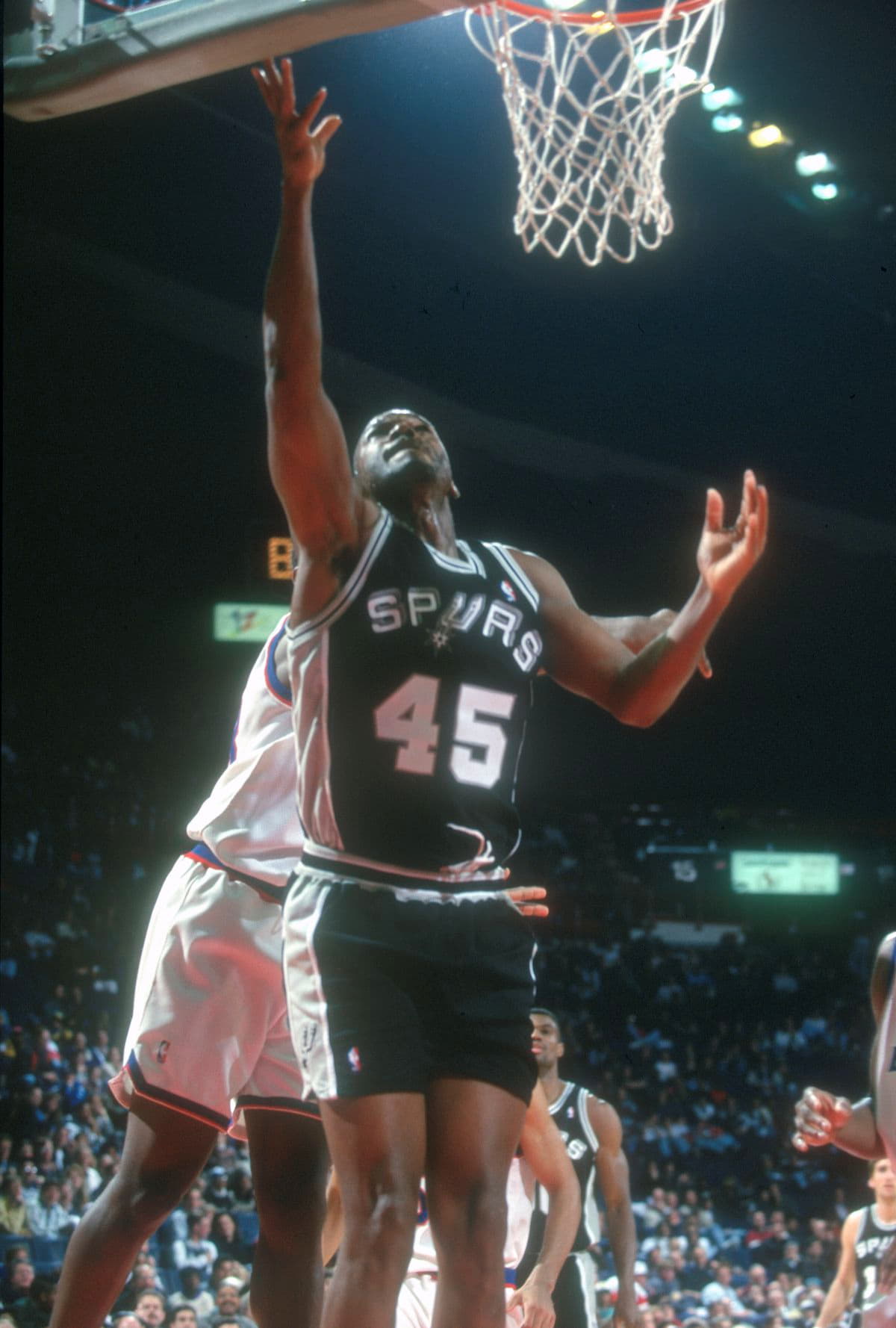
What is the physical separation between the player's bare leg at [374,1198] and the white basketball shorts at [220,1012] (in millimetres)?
902

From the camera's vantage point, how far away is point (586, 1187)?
6.25 metres

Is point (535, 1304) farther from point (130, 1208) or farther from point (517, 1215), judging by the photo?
point (517, 1215)

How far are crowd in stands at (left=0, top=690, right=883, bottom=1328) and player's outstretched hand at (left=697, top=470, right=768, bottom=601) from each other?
5880 mm

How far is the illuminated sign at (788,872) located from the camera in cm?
2158

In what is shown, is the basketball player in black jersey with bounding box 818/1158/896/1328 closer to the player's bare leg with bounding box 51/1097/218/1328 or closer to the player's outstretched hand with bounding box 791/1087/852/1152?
the player's outstretched hand with bounding box 791/1087/852/1152

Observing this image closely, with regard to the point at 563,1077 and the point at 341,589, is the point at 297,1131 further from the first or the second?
the point at 563,1077

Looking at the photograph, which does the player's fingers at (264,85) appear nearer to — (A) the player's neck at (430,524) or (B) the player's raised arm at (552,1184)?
(A) the player's neck at (430,524)

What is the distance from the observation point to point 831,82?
13805mm

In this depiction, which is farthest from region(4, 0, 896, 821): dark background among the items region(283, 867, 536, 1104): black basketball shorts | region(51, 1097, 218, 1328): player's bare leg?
region(283, 867, 536, 1104): black basketball shorts

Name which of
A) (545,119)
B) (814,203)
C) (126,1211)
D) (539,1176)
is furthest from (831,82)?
(126,1211)

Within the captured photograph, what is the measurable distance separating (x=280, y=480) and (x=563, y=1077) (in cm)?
1427

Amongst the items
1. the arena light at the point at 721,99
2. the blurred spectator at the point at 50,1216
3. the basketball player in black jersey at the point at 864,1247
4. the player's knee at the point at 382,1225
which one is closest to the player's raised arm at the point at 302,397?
the player's knee at the point at 382,1225

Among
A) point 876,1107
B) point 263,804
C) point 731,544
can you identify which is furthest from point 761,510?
point 876,1107

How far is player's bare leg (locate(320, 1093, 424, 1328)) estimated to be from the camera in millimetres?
2260
